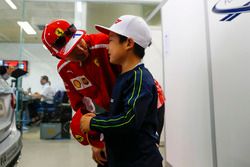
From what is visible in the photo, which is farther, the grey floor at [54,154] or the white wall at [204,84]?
the grey floor at [54,154]

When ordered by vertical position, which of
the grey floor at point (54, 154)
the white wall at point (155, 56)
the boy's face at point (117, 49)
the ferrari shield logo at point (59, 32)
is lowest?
the grey floor at point (54, 154)

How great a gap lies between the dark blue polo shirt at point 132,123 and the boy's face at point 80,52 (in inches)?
12.5

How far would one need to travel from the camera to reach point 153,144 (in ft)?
2.93

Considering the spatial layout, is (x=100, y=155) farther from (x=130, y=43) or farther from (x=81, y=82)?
(x=130, y=43)

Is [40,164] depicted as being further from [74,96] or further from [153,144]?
[153,144]

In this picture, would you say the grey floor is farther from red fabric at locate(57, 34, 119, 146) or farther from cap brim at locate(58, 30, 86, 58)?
cap brim at locate(58, 30, 86, 58)

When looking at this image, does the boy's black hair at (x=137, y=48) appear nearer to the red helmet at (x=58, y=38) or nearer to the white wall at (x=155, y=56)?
the red helmet at (x=58, y=38)

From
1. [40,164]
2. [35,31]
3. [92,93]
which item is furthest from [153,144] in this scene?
[35,31]

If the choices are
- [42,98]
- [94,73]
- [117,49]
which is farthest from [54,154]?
[42,98]

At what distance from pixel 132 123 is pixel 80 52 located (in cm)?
52

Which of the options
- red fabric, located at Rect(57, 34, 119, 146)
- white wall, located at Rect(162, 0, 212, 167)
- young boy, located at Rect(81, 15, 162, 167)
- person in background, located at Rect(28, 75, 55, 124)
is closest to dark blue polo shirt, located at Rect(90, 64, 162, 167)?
young boy, located at Rect(81, 15, 162, 167)

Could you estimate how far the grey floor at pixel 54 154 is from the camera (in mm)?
2824

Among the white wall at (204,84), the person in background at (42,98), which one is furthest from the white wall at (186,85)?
the person in background at (42,98)

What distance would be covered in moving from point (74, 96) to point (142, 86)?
23.8 inches
